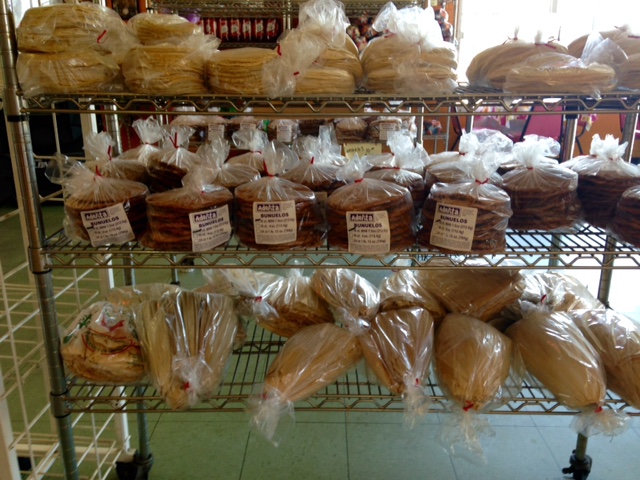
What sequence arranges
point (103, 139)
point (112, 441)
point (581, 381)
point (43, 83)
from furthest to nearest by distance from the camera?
point (112, 441), point (103, 139), point (581, 381), point (43, 83)

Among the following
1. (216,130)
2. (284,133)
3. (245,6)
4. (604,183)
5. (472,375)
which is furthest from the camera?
(284,133)

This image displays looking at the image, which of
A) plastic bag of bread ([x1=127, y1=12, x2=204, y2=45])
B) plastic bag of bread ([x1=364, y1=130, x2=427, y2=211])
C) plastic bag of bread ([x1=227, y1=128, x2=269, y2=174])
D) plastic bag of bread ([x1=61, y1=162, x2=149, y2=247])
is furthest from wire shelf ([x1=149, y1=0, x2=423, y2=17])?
plastic bag of bread ([x1=61, y1=162, x2=149, y2=247])

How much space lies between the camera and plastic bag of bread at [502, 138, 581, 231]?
1.15 m

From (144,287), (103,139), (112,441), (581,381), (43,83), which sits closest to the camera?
(43,83)

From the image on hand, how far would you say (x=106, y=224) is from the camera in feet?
3.51

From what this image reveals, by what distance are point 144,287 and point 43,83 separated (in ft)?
2.04

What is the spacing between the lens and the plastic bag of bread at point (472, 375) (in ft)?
3.52

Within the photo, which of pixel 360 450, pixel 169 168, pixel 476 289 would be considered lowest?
pixel 360 450

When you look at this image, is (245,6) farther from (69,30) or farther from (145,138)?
(69,30)

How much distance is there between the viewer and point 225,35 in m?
2.72

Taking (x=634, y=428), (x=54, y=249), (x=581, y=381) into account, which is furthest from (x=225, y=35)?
(x=634, y=428)

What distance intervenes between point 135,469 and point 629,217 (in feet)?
5.05

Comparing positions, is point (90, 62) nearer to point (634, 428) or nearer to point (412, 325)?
point (412, 325)

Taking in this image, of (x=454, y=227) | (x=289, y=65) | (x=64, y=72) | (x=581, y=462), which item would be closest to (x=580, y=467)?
(x=581, y=462)
